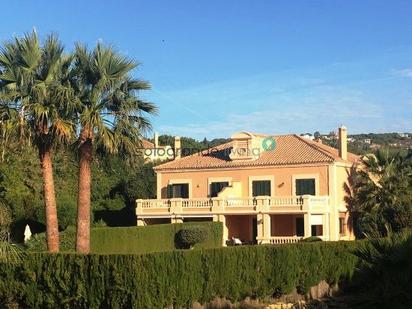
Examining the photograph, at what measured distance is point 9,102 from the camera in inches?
832

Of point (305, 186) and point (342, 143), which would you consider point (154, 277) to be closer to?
point (305, 186)

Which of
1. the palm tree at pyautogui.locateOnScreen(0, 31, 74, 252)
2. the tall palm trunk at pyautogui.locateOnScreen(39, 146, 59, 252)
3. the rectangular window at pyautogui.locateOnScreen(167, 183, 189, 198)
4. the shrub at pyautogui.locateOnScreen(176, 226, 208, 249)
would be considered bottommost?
the shrub at pyautogui.locateOnScreen(176, 226, 208, 249)

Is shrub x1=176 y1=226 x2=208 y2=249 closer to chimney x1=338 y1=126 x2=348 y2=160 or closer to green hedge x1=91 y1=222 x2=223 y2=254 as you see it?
green hedge x1=91 y1=222 x2=223 y2=254

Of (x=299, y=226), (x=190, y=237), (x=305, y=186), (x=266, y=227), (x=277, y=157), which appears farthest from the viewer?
(x=277, y=157)

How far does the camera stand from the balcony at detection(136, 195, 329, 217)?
43281mm

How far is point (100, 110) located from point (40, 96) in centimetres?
203

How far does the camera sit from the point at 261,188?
47.8 metres

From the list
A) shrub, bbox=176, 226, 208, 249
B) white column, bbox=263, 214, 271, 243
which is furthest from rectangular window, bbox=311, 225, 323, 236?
shrub, bbox=176, 226, 208, 249

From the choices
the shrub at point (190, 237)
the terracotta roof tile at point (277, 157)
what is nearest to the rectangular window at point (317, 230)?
the terracotta roof tile at point (277, 157)

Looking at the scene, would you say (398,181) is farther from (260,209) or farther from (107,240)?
(107,240)

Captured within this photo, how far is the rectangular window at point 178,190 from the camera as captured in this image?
2008 inches

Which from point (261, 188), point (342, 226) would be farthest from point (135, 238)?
point (342, 226)

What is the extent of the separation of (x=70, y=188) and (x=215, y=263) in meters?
31.7

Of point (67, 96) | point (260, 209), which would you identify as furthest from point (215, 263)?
point (260, 209)
